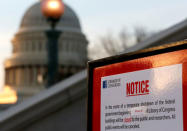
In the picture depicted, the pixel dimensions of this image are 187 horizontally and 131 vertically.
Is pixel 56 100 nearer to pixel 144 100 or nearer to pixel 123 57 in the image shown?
pixel 123 57

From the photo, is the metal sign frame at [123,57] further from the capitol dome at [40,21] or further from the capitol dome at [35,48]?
the capitol dome at [40,21]

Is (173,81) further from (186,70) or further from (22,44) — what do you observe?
(22,44)

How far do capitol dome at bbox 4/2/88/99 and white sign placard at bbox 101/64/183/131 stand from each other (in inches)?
3515

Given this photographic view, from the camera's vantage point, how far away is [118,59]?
113 inches

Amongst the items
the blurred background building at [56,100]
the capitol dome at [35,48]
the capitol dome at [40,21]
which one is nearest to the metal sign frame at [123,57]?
the blurred background building at [56,100]

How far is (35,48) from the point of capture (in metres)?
98.2

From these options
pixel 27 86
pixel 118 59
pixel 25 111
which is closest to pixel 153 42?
pixel 25 111

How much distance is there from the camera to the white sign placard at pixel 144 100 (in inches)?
98.6

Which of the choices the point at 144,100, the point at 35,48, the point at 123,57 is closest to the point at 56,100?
the point at 123,57

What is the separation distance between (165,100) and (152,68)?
18 cm

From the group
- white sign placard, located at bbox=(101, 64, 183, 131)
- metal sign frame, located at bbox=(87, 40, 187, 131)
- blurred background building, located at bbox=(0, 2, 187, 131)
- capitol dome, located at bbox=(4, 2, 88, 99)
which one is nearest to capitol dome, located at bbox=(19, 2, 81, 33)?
capitol dome, located at bbox=(4, 2, 88, 99)

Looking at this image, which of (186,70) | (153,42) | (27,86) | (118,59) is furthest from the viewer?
(27,86)

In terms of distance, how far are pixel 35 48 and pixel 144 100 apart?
96140mm

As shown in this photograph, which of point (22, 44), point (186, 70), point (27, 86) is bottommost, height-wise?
point (186, 70)
